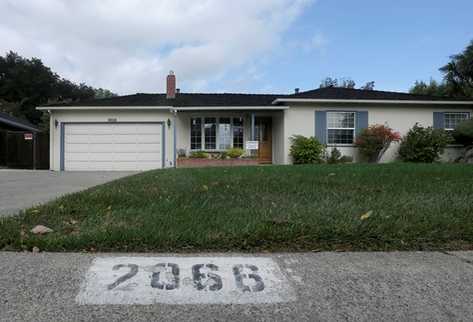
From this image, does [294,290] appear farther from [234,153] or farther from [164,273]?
[234,153]

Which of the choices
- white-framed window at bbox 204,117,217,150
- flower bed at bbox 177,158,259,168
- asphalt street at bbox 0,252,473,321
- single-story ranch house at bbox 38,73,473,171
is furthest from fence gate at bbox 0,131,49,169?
asphalt street at bbox 0,252,473,321

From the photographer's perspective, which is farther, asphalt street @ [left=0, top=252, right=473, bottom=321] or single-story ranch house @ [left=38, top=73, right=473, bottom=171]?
single-story ranch house @ [left=38, top=73, right=473, bottom=171]

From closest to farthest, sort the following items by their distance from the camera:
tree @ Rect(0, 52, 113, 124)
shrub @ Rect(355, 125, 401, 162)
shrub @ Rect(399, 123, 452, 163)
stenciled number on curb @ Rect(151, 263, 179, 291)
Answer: stenciled number on curb @ Rect(151, 263, 179, 291) → shrub @ Rect(399, 123, 452, 163) → shrub @ Rect(355, 125, 401, 162) → tree @ Rect(0, 52, 113, 124)

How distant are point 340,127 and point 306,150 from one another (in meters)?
2.12

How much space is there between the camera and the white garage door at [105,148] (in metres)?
17.5

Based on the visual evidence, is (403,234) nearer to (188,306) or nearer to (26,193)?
(188,306)

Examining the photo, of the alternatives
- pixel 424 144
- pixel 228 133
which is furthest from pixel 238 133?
pixel 424 144

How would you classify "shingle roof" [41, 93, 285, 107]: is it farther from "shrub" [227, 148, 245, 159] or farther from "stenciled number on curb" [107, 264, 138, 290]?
"stenciled number on curb" [107, 264, 138, 290]

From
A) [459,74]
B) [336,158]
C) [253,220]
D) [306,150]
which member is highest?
[459,74]

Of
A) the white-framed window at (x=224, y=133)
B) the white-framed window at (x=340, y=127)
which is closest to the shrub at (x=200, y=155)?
the white-framed window at (x=224, y=133)

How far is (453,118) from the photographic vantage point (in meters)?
17.8

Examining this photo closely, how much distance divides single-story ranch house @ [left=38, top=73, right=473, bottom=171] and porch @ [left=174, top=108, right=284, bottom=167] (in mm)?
182

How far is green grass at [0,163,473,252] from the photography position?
4219 millimetres

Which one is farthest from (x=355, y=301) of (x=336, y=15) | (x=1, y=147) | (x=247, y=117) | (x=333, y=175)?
(x=1, y=147)
